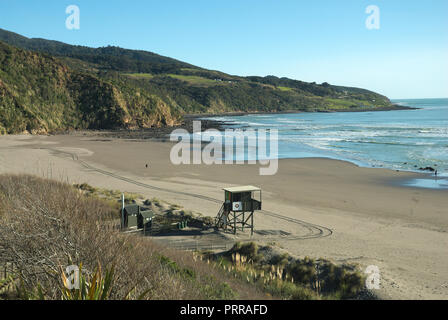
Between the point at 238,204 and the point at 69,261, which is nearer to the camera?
the point at 69,261

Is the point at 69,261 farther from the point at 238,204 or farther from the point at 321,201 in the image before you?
the point at 321,201

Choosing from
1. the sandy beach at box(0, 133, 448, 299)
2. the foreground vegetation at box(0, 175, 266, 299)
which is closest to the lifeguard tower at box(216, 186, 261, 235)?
the sandy beach at box(0, 133, 448, 299)

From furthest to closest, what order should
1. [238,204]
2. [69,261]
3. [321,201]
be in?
1. [321,201]
2. [238,204]
3. [69,261]

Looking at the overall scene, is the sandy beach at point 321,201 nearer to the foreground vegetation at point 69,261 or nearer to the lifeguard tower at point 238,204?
the lifeguard tower at point 238,204

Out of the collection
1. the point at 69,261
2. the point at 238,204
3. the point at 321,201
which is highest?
the point at 69,261

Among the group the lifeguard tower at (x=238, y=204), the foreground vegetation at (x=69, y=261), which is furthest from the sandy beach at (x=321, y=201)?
the foreground vegetation at (x=69, y=261)

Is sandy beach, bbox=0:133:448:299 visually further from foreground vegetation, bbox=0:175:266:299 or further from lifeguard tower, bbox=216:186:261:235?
foreground vegetation, bbox=0:175:266:299

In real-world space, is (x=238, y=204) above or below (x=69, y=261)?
below

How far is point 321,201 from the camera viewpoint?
22891mm

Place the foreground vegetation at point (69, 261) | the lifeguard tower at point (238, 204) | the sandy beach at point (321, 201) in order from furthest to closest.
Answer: the lifeguard tower at point (238, 204) < the sandy beach at point (321, 201) < the foreground vegetation at point (69, 261)

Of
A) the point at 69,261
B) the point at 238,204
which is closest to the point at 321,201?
the point at 238,204

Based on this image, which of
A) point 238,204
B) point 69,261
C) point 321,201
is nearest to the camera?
point 69,261

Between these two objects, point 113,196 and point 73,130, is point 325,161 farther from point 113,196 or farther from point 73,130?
point 73,130

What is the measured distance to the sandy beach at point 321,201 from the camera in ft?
43.5
